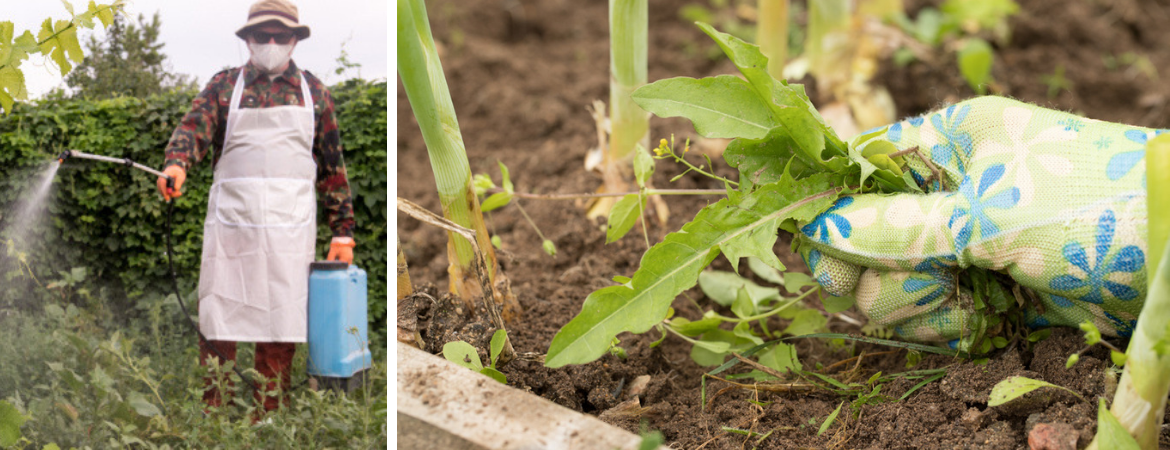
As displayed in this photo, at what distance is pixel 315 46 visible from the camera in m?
1.35

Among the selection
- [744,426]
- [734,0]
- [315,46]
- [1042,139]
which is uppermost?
[734,0]

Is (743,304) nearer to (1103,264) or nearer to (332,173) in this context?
(1103,264)

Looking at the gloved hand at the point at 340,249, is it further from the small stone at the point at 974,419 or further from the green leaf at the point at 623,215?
the small stone at the point at 974,419

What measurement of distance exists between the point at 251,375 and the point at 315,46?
564mm

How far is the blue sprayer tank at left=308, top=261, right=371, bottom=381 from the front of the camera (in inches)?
53.5

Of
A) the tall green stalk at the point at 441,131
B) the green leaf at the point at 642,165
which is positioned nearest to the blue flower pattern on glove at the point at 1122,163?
the green leaf at the point at 642,165

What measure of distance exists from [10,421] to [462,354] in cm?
78

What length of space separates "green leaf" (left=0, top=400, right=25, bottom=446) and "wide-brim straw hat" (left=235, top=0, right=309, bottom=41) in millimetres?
726

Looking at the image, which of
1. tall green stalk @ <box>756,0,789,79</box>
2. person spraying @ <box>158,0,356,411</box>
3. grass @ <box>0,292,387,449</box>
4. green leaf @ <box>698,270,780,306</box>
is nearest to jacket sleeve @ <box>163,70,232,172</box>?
person spraying @ <box>158,0,356,411</box>

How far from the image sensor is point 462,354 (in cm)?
127

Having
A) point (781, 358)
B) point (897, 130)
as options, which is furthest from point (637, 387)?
point (897, 130)

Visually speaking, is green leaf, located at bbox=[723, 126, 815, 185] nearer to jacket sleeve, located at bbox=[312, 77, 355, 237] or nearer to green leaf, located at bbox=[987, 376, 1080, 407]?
green leaf, located at bbox=[987, 376, 1080, 407]

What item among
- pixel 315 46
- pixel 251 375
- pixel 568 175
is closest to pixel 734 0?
pixel 568 175

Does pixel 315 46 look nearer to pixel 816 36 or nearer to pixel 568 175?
pixel 568 175
